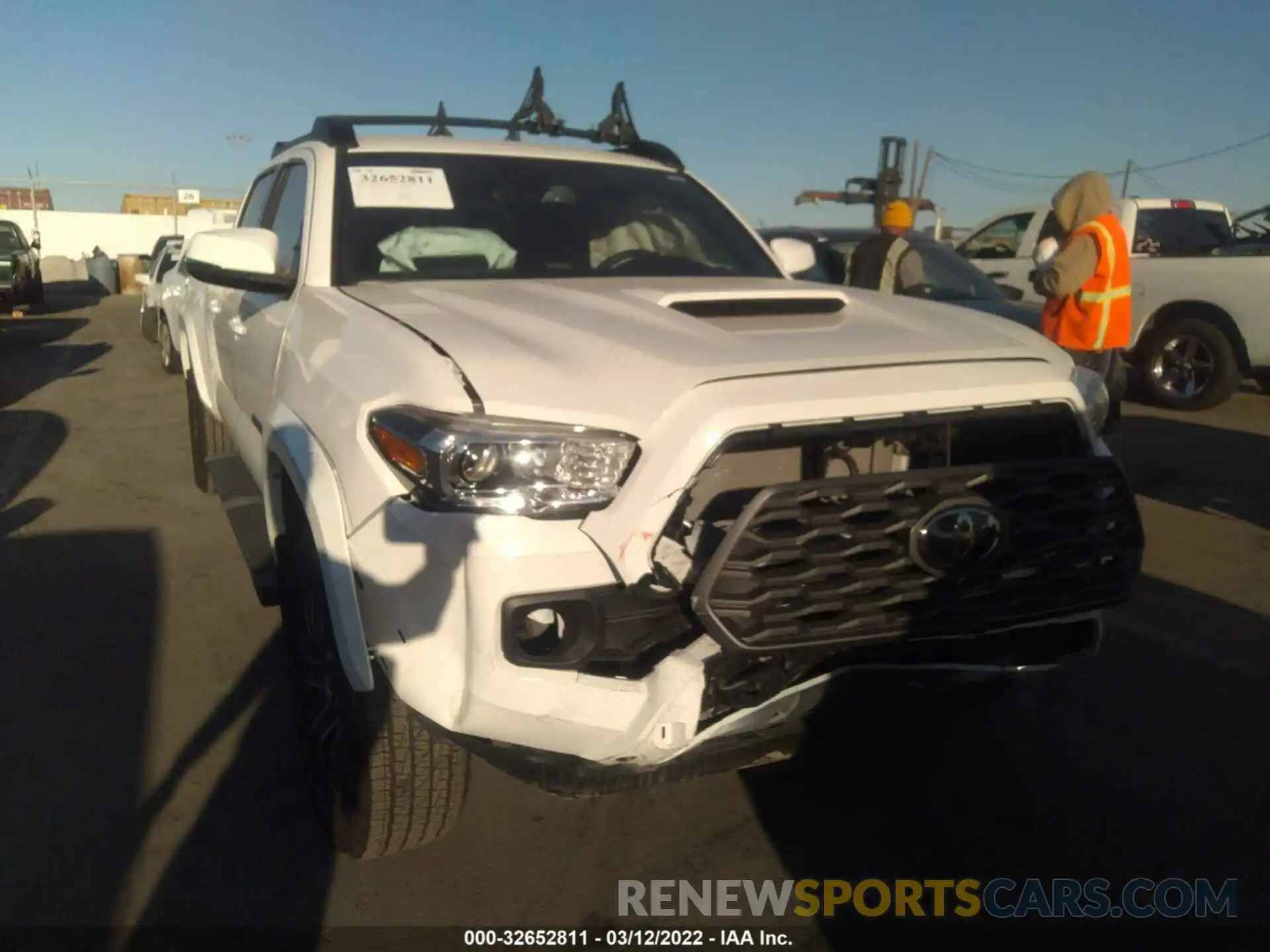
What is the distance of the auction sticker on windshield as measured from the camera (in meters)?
3.51

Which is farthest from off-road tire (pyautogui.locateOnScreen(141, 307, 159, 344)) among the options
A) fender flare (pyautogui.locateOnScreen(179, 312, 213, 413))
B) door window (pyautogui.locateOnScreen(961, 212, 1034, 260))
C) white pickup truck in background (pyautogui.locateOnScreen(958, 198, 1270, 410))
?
white pickup truck in background (pyautogui.locateOnScreen(958, 198, 1270, 410))

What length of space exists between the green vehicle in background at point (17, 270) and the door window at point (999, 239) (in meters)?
15.0

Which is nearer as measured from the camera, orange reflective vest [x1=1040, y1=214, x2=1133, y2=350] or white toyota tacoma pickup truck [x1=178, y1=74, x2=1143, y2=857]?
white toyota tacoma pickup truck [x1=178, y1=74, x2=1143, y2=857]

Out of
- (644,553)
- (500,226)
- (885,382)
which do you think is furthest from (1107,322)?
(644,553)

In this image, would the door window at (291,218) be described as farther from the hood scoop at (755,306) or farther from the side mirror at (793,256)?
the side mirror at (793,256)

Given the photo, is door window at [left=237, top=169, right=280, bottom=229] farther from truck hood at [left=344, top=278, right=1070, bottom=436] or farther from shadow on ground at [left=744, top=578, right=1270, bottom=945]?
shadow on ground at [left=744, top=578, right=1270, bottom=945]

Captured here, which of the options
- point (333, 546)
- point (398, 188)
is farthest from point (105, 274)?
point (333, 546)

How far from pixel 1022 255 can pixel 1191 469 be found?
4.04m

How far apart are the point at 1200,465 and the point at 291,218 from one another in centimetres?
624

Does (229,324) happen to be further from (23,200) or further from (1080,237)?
(23,200)

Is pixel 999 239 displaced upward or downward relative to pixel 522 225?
downward

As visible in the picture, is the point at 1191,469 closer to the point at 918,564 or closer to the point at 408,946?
the point at 918,564

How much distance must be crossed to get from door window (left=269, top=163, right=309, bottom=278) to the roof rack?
144 mm

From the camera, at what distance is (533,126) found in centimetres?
465
